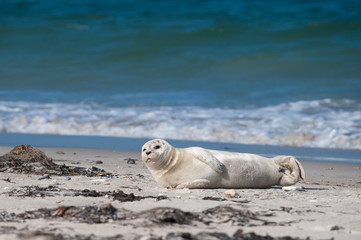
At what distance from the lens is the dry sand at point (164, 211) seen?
3311 mm

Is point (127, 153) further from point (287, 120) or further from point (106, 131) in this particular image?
point (287, 120)

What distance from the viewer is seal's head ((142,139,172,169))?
5.16 meters

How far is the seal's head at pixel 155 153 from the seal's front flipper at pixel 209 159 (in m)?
0.28

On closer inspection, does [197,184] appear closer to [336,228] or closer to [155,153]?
[155,153]

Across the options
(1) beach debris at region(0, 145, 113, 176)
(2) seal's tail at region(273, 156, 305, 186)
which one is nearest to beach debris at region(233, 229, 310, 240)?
(2) seal's tail at region(273, 156, 305, 186)

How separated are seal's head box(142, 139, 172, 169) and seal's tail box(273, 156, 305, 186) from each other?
128cm

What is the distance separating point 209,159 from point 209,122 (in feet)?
20.6

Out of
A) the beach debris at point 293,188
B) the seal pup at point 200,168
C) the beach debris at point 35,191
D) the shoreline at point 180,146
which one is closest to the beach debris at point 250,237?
the beach debris at point 35,191

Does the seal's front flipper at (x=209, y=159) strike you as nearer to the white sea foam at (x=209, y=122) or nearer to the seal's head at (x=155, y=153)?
the seal's head at (x=155, y=153)

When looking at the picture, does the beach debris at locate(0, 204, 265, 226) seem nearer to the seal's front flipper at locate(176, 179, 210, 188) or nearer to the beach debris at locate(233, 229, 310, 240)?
the beach debris at locate(233, 229, 310, 240)

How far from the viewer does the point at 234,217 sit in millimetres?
3729

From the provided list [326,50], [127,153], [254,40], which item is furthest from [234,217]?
[254,40]

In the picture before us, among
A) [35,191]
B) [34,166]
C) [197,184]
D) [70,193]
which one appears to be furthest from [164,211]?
[34,166]

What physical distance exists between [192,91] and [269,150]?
7670mm
